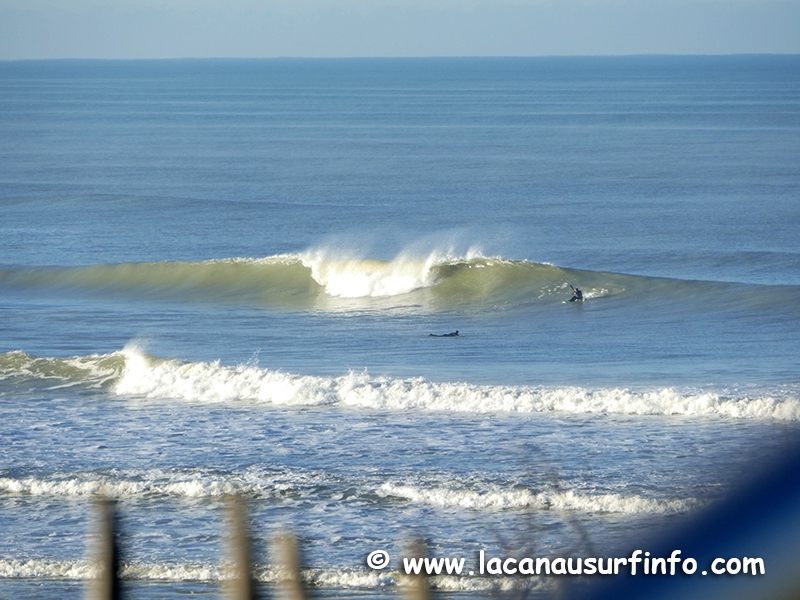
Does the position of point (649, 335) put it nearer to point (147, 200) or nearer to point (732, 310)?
point (732, 310)

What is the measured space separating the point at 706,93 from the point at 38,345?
161645 millimetres

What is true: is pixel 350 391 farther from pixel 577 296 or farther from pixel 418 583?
pixel 418 583

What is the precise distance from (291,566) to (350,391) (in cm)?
1577

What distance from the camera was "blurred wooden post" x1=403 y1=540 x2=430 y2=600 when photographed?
123cm

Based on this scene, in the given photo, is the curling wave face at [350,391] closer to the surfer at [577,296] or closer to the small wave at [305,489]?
the small wave at [305,489]

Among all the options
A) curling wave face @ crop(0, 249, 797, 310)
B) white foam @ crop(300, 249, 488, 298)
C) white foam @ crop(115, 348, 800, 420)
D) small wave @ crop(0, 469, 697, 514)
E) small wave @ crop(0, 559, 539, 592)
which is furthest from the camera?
white foam @ crop(300, 249, 488, 298)

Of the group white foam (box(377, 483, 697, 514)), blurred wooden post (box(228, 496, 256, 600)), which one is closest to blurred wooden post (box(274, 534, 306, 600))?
blurred wooden post (box(228, 496, 256, 600))

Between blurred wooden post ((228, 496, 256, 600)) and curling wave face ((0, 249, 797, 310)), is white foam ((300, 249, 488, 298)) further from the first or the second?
blurred wooden post ((228, 496, 256, 600))

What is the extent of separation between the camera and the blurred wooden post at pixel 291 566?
122cm

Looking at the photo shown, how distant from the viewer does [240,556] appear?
133 cm

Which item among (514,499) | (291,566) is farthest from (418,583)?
(514,499)

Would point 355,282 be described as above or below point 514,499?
above

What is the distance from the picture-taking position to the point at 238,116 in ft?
427

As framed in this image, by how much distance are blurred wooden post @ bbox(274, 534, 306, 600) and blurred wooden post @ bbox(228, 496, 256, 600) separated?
0.14 feet
